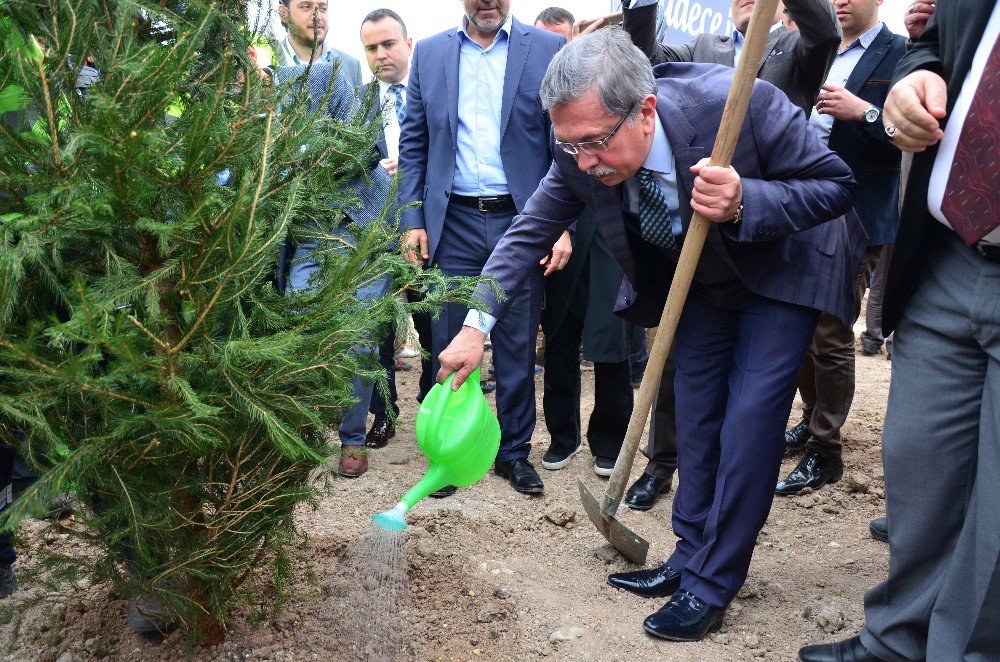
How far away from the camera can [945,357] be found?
7.23 feet

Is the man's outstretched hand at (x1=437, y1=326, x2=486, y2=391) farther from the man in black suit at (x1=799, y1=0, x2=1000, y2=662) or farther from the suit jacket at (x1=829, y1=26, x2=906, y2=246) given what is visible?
the suit jacket at (x1=829, y1=26, x2=906, y2=246)

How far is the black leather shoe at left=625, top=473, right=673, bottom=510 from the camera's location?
3.79m

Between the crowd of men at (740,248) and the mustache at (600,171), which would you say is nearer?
the crowd of men at (740,248)

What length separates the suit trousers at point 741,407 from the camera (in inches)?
105

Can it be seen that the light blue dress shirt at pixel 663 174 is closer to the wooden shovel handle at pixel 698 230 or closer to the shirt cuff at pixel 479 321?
the wooden shovel handle at pixel 698 230

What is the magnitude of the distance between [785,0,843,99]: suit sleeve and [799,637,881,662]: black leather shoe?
210 cm

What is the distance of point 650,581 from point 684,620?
1.05ft

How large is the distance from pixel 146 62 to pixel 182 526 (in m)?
1.10

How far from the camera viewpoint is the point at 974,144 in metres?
1.98

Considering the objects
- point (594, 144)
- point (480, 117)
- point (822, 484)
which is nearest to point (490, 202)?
point (480, 117)

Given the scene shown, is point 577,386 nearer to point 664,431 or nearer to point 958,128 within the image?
point 664,431

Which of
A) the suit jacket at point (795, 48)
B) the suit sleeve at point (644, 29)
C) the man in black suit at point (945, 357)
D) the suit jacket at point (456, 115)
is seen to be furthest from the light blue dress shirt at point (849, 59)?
the man in black suit at point (945, 357)

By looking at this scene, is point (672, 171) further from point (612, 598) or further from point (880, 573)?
point (880, 573)

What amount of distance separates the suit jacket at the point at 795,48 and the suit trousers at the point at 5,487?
112 inches
